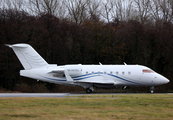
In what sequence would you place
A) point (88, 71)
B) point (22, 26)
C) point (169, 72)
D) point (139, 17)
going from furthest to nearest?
1. point (139, 17)
2. point (22, 26)
3. point (169, 72)
4. point (88, 71)

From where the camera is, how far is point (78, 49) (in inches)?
1629

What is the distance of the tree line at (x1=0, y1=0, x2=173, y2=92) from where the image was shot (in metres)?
36.0

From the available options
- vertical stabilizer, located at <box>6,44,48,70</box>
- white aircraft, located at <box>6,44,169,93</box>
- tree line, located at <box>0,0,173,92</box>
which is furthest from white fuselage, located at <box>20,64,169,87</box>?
tree line, located at <box>0,0,173,92</box>

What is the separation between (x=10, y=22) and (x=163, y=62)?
22465mm

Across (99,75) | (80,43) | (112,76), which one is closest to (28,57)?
(99,75)

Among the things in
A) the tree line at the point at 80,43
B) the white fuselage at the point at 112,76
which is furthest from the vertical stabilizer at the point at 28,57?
the tree line at the point at 80,43

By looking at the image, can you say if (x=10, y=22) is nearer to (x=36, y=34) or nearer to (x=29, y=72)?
(x=36, y=34)

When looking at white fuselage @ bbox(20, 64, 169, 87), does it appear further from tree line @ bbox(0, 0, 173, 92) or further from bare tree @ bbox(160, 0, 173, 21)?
bare tree @ bbox(160, 0, 173, 21)

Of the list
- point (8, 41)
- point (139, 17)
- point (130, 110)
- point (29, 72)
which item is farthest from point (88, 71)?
point (139, 17)

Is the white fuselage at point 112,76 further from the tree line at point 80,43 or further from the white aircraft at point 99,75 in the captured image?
the tree line at point 80,43

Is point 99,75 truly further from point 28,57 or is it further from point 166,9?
point 166,9

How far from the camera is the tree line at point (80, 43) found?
118 feet

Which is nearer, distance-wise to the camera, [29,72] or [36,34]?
[29,72]

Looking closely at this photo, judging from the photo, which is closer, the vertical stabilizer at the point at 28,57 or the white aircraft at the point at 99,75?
the white aircraft at the point at 99,75
